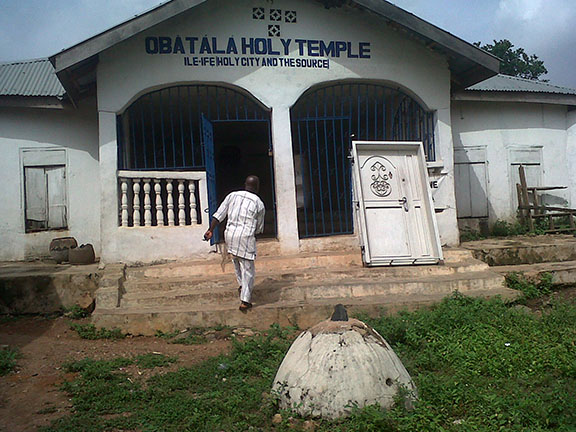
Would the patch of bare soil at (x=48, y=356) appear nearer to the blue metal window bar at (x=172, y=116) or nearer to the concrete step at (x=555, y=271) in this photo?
the blue metal window bar at (x=172, y=116)

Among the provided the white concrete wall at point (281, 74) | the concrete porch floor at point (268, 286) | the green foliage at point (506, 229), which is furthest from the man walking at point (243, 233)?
the green foliage at point (506, 229)

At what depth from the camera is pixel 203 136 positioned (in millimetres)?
6965

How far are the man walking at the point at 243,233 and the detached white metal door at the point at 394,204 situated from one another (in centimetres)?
195

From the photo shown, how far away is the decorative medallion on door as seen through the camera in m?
7.22

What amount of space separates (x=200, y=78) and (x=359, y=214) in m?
2.99

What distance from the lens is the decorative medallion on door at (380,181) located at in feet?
23.7

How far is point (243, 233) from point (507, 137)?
658cm

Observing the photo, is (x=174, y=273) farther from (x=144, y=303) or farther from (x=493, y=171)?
(x=493, y=171)

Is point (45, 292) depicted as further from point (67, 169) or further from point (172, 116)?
point (172, 116)

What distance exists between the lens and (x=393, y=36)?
7.65m

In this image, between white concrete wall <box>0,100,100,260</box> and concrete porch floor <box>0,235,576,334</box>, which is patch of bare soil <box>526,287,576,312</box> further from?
white concrete wall <box>0,100,100,260</box>

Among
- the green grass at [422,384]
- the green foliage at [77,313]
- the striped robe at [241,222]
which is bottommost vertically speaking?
the green grass at [422,384]

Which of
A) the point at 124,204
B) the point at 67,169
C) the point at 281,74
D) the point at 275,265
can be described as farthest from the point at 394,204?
the point at 67,169

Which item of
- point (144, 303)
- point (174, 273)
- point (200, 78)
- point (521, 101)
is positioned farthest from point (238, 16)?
point (521, 101)
